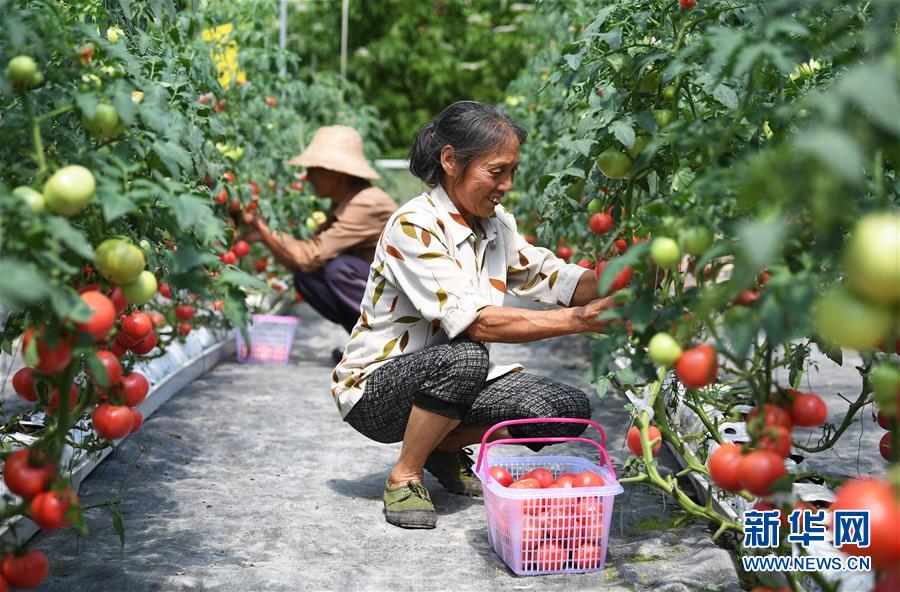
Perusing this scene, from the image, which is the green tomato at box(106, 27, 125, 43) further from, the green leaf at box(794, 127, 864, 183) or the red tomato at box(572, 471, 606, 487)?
the green leaf at box(794, 127, 864, 183)

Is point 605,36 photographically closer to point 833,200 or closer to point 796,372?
point 796,372

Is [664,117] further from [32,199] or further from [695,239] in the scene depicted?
[32,199]

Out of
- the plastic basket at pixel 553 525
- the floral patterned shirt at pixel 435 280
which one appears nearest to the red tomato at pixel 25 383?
the floral patterned shirt at pixel 435 280

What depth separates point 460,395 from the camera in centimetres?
238

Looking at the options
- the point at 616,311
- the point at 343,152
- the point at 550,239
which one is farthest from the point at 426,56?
the point at 616,311

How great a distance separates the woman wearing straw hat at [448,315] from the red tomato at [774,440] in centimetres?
88

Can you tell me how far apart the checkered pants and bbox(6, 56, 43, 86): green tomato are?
1149mm

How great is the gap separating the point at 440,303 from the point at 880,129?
1.37 meters

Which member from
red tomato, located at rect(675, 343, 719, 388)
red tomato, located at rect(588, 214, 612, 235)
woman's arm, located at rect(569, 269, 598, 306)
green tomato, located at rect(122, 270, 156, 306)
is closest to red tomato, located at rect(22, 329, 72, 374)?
green tomato, located at rect(122, 270, 156, 306)

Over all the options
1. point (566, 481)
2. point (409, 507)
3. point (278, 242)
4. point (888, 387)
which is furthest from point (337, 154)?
point (888, 387)

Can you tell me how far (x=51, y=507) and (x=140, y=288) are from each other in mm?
366

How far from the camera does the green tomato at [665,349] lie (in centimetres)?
150

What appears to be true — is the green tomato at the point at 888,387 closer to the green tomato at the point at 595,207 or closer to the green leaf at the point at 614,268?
the green leaf at the point at 614,268

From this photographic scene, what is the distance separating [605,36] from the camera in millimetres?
2094
